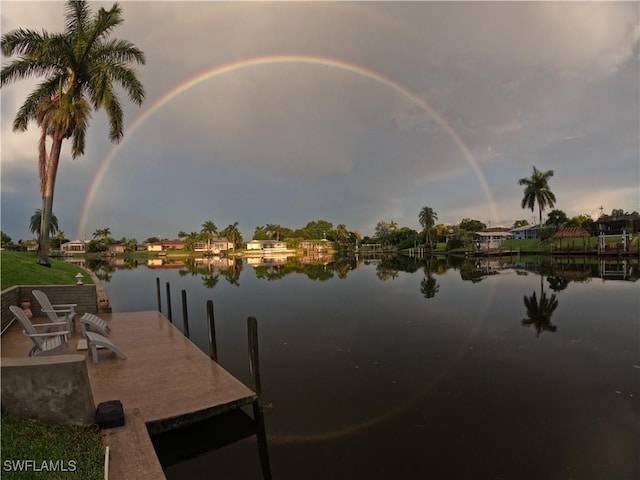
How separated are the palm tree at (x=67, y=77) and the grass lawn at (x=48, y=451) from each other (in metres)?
16.3

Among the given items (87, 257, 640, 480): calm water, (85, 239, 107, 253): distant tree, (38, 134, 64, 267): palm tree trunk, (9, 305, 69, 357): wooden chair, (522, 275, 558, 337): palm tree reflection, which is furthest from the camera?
(85, 239, 107, 253): distant tree

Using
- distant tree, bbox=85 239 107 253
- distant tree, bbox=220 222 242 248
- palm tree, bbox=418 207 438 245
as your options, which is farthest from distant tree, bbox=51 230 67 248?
palm tree, bbox=418 207 438 245

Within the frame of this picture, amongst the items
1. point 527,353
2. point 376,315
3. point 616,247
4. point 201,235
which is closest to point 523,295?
point 376,315

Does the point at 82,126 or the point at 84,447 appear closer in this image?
the point at 84,447

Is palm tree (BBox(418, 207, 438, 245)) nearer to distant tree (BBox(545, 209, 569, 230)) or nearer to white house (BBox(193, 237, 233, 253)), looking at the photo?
distant tree (BBox(545, 209, 569, 230))

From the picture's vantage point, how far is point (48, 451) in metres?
4.01

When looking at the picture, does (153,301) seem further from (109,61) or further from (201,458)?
(201,458)

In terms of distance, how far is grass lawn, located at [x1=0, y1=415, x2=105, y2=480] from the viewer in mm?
3713

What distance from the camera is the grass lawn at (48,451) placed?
3.71 metres

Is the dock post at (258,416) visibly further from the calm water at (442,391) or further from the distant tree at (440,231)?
the distant tree at (440,231)

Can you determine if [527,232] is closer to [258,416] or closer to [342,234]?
[342,234]

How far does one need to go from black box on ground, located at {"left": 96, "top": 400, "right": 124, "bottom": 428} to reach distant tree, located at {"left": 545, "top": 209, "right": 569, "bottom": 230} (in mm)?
83808

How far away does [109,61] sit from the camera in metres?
19.0

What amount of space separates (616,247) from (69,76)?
6689cm
